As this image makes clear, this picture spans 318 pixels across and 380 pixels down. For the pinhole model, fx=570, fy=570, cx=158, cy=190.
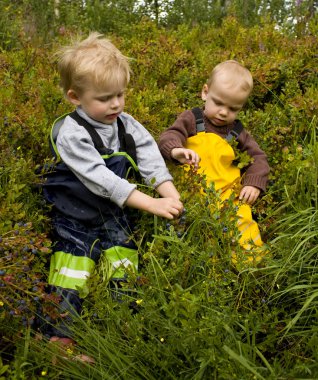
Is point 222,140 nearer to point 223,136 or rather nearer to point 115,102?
point 223,136

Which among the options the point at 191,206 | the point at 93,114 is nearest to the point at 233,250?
the point at 191,206

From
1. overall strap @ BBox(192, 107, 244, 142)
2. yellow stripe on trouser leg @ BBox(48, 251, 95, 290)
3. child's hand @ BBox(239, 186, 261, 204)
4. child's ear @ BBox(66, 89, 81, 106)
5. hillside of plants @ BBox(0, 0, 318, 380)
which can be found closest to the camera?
hillside of plants @ BBox(0, 0, 318, 380)

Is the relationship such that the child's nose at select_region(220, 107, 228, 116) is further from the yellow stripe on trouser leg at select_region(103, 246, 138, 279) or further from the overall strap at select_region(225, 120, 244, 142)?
the yellow stripe on trouser leg at select_region(103, 246, 138, 279)

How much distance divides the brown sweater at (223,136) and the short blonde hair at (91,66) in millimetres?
560

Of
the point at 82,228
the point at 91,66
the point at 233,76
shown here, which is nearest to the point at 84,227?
the point at 82,228

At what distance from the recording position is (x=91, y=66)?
3.46 meters

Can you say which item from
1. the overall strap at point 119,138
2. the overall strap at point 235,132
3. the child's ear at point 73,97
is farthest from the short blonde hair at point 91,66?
the overall strap at point 235,132

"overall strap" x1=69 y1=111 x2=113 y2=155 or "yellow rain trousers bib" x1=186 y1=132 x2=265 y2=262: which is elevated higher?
"overall strap" x1=69 y1=111 x2=113 y2=155

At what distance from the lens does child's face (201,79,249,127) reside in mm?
4016

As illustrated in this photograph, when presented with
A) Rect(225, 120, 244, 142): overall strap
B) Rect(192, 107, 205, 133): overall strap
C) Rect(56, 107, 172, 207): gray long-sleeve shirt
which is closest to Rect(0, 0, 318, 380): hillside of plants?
Rect(56, 107, 172, 207): gray long-sleeve shirt

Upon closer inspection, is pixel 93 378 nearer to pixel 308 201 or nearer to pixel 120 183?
pixel 120 183

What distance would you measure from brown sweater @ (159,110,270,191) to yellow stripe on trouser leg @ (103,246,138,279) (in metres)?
0.81

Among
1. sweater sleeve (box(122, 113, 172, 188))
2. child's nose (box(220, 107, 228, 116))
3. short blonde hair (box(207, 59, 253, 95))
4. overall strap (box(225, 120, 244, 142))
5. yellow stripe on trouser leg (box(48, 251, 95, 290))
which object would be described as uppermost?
short blonde hair (box(207, 59, 253, 95))

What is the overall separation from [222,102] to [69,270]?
1627mm
